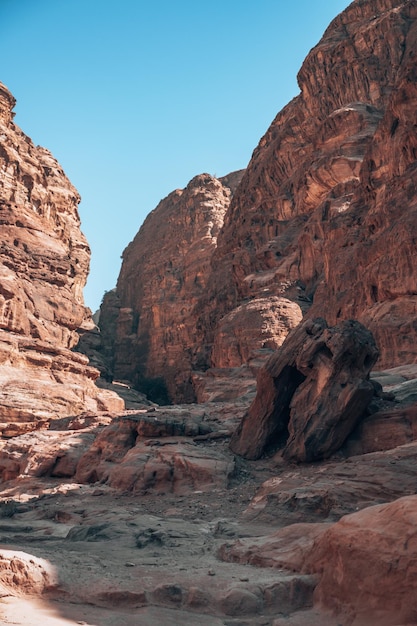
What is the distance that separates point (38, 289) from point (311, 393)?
32.8m

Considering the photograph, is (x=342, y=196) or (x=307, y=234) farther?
(x=307, y=234)

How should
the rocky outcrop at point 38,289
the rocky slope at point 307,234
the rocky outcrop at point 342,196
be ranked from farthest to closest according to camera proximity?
the rocky outcrop at point 38,289 → the rocky slope at point 307,234 → the rocky outcrop at point 342,196

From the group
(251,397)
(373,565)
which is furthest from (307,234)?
(373,565)

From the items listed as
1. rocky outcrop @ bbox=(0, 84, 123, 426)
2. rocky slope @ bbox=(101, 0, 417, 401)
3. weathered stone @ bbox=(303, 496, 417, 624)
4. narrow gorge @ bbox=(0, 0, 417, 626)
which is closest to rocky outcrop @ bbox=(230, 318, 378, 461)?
narrow gorge @ bbox=(0, 0, 417, 626)

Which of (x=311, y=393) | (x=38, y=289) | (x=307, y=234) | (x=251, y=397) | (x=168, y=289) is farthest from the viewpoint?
(x=168, y=289)

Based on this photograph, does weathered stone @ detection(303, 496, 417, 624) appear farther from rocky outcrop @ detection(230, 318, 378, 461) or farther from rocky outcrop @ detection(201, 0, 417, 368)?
rocky outcrop @ detection(201, 0, 417, 368)

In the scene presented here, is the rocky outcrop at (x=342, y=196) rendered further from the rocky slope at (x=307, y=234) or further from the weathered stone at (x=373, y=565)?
the weathered stone at (x=373, y=565)

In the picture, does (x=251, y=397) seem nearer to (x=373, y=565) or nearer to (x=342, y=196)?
(x=373, y=565)

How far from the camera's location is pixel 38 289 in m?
45.5

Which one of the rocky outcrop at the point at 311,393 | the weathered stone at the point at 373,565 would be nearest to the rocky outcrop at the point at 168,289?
the rocky outcrop at the point at 311,393

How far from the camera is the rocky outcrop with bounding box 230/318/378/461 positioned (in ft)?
53.7

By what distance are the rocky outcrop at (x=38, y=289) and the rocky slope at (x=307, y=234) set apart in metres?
9.10

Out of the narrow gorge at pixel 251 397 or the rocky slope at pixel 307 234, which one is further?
the rocky slope at pixel 307 234

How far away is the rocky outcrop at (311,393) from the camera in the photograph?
16.4m
